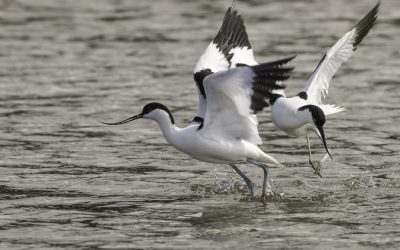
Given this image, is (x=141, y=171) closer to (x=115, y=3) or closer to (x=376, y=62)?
(x=376, y=62)

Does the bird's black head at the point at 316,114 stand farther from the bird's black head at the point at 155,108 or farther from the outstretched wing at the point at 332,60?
the bird's black head at the point at 155,108

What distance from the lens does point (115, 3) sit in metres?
25.1

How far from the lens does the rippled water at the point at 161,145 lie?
9.97 metres

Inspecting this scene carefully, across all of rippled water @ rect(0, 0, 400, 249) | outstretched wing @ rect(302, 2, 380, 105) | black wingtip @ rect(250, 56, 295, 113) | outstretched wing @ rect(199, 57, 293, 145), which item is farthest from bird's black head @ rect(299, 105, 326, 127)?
black wingtip @ rect(250, 56, 295, 113)

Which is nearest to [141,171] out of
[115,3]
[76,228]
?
[76,228]

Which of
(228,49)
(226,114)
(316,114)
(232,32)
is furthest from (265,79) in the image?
(232,32)

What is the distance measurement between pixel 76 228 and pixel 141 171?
2497 millimetres

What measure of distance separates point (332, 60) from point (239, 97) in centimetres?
302

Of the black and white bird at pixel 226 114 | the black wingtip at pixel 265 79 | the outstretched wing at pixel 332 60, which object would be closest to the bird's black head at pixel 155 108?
the black and white bird at pixel 226 114

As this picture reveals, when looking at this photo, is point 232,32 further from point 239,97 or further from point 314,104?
point 239,97

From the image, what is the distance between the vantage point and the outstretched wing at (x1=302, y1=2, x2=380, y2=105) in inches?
513

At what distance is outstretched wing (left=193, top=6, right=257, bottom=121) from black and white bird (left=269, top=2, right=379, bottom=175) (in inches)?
24.2

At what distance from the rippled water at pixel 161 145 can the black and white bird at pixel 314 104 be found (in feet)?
1.75

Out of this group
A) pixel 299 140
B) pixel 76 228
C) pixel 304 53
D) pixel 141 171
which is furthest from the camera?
pixel 304 53
